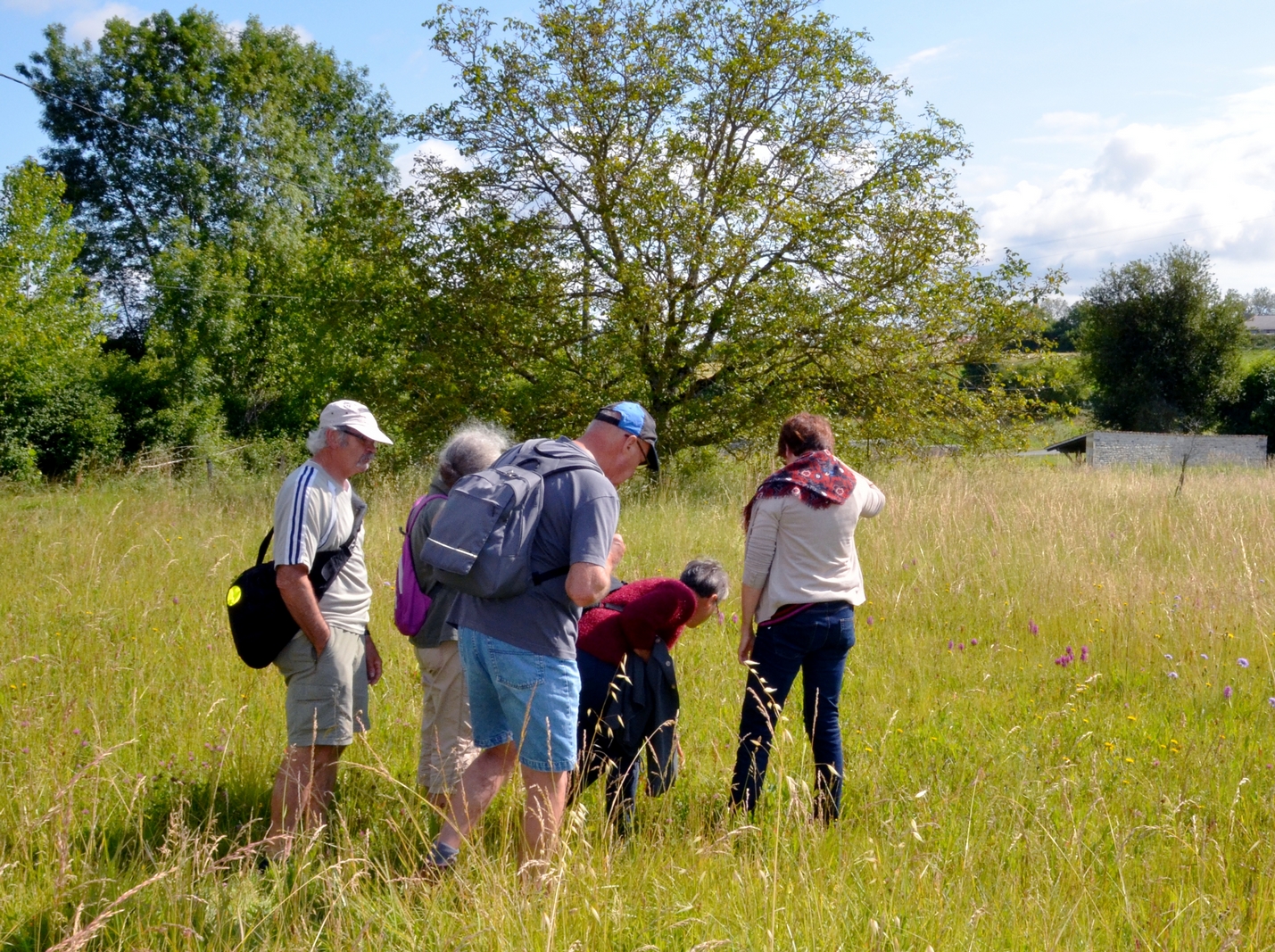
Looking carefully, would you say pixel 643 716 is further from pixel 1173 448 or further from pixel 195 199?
pixel 195 199

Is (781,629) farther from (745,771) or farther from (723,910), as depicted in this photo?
(723,910)

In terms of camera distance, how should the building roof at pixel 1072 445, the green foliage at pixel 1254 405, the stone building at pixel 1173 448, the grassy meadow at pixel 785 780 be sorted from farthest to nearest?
the green foliage at pixel 1254 405 → the building roof at pixel 1072 445 → the stone building at pixel 1173 448 → the grassy meadow at pixel 785 780

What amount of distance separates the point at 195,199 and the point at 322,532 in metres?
30.0

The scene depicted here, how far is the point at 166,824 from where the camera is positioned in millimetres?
3672

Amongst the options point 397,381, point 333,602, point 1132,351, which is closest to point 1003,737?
point 333,602

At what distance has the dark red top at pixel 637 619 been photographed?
3465 mm

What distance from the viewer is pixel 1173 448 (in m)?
27.6

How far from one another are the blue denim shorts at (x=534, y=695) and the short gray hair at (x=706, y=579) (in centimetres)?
74

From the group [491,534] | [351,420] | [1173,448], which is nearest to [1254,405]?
[1173,448]

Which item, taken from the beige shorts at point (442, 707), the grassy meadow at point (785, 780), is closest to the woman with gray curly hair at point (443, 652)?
the beige shorts at point (442, 707)

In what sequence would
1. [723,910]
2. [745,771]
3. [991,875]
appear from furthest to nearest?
[745,771] < [991,875] < [723,910]

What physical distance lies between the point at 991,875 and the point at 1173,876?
571 mm

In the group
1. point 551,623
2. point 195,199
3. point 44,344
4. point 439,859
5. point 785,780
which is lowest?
point 439,859

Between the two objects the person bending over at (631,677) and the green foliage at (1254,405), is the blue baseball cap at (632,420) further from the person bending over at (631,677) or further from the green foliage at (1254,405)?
the green foliage at (1254,405)
